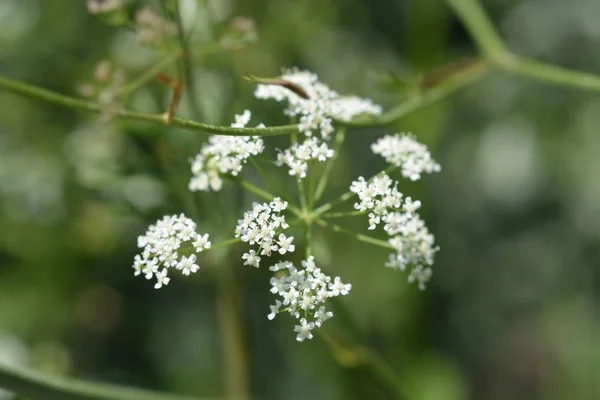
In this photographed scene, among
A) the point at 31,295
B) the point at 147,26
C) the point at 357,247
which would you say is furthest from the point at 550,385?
the point at 147,26

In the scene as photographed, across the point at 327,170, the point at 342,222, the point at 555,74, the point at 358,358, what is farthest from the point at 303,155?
the point at 342,222

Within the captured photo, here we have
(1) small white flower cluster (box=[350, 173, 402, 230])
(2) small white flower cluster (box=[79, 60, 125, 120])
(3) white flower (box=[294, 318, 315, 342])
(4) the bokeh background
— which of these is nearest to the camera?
(3) white flower (box=[294, 318, 315, 342])

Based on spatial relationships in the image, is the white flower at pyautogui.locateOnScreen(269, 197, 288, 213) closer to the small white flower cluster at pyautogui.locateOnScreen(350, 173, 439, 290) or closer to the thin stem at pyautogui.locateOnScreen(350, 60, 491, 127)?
the small white flower cluster at pyautogui.locateOnScreen(350, 173, 439, 290)

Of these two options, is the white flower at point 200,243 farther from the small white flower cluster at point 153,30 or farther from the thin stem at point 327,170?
the small white flower cluster at point 153,30

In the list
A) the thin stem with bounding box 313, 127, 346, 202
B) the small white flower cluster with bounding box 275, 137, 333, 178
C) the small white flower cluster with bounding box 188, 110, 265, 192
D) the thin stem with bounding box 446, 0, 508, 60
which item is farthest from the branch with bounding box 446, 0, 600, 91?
the small white flower cluster with bounding box 188, 110, 265, 192

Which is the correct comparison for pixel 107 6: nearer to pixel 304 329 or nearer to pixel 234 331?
pixel 304 329
